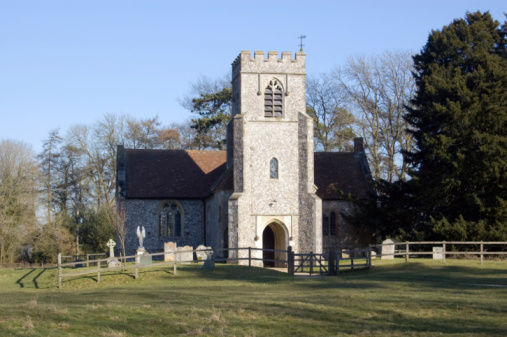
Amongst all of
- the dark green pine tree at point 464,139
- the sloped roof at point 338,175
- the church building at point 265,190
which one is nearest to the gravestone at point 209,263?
the church building at point 265,190

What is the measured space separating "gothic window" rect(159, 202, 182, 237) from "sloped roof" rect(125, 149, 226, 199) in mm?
828

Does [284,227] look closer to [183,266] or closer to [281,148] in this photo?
[281,148]

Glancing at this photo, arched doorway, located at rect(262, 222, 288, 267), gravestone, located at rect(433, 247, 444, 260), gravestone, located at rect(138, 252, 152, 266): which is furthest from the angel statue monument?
gravestone, located at rect(433, 247, 444, 260)

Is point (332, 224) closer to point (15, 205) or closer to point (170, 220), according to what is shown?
point (170, 220)

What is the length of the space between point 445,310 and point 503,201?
19.0 metres

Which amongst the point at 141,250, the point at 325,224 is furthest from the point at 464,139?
the point at 141,250

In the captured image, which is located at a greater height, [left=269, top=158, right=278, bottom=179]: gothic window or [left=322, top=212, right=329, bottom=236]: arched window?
[left=269, top=158, right=278, bottom=179]: gothic window

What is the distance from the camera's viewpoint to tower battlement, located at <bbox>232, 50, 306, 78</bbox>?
35.2 meters

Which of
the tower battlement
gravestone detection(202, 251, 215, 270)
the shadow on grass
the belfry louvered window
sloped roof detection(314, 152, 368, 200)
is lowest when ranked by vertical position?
the shadow on grass

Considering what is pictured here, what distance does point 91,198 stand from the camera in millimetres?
57531

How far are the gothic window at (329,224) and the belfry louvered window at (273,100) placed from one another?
8020 mm

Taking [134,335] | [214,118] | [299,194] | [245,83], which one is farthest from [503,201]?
[214,118]

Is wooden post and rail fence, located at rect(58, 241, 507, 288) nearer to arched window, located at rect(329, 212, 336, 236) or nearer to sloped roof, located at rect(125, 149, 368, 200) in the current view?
arched window, located at rect(329, 212, 336, 236)

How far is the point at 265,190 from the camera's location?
113ft
